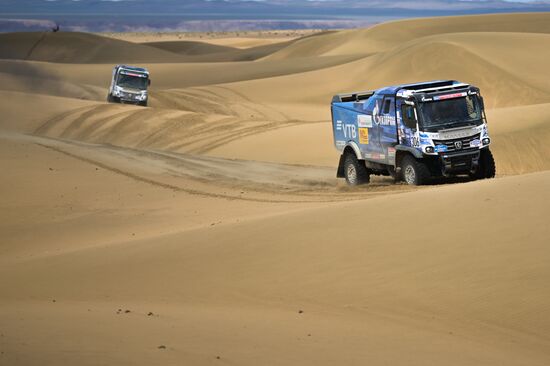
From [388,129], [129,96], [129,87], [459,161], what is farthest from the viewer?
[129,87]

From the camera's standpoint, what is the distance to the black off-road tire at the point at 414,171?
65.7 ft

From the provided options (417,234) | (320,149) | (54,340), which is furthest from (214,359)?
(320,149)

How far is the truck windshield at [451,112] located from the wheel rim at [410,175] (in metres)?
0.90

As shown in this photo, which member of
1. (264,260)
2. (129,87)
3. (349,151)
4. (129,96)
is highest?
(129,87)

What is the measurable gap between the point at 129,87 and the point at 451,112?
25.2 metres

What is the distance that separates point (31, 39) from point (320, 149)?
2721 inches

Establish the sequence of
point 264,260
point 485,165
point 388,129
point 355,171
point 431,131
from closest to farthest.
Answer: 1. point 264,260
2. point 431,131
3. point 485,165
4. point 388,129
5. point 355,171

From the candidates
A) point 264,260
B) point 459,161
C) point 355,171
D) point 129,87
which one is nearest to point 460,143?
point 459,161

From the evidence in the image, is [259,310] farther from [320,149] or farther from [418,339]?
[320,149]

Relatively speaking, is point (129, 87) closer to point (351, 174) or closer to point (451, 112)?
point (351, 174)

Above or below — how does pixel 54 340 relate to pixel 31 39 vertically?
below

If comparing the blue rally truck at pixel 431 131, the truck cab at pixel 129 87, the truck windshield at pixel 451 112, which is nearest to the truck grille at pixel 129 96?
the truck cab at pixel 129 87

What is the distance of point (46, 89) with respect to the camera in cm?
5106

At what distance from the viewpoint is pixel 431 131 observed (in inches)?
783
